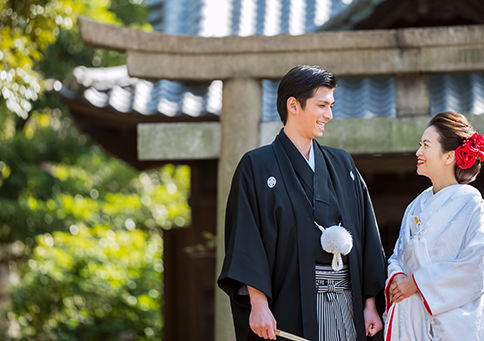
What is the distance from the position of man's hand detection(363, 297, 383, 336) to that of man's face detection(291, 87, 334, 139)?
0.83m

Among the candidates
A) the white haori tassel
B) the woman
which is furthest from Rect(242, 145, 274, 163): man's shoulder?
the woman

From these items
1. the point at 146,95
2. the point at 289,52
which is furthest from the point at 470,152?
the point at 146,95

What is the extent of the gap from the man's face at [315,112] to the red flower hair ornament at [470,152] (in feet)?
1.98

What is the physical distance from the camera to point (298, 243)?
94.7 inches

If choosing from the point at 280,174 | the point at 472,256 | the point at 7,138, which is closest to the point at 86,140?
the point at 7,138

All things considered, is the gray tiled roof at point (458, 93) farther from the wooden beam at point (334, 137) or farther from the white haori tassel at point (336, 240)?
the white haori tassel at point (336, 240)

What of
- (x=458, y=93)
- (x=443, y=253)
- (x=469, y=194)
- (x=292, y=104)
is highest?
(x=458, y=93)

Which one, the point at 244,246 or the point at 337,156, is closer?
the point at 244,246

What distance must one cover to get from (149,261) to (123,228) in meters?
1.30

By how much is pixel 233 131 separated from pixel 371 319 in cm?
161

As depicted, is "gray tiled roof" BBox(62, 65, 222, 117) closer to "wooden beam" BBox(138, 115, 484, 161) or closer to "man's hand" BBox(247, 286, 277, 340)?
"wooden beam" BBox(138, 115, 484, 161)

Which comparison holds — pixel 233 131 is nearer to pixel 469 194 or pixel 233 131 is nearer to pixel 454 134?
pixel 454 134

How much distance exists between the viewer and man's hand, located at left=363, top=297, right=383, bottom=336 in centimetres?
250

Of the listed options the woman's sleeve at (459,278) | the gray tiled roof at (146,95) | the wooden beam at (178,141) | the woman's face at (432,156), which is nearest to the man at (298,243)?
the woman's sleeve at (459,278)
